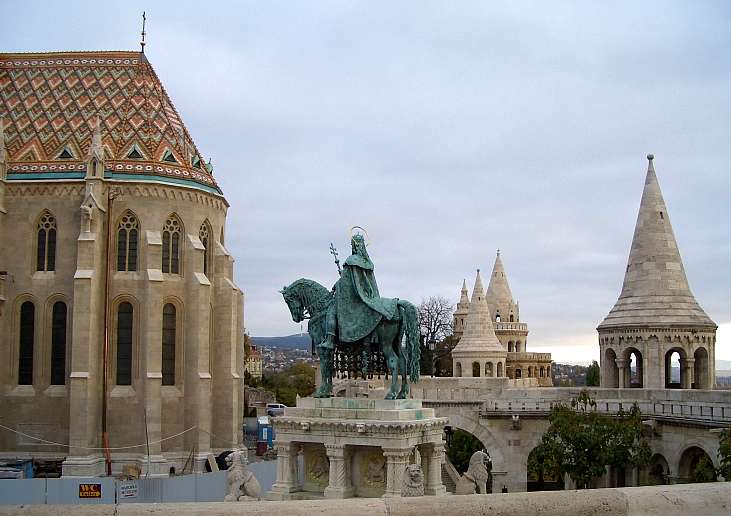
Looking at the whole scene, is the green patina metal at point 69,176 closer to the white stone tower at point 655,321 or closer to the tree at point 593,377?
the white stone tower at point 655,321

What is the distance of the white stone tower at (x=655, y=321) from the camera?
30375mm

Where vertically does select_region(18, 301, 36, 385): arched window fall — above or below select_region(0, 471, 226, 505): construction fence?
above

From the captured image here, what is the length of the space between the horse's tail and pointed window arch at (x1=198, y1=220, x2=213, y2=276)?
67.9 feet

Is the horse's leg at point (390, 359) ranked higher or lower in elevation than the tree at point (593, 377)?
higher

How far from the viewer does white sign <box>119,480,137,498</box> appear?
70.5ft

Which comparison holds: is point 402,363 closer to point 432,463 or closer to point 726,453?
point 432,463

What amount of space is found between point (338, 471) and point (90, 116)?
24.9 m

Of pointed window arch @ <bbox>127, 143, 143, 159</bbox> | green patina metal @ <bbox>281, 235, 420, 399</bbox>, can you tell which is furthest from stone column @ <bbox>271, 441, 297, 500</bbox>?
pointed window arch @ <bbox>127, 143, 143, 159</bbox>

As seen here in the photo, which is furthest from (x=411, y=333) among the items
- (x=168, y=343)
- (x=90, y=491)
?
(x=168, y=343)

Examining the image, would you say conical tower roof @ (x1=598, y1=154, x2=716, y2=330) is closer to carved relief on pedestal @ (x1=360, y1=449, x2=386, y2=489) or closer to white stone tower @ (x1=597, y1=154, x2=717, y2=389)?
white stone tower @ (x1=597, y1=154, x2=717, y2=389)

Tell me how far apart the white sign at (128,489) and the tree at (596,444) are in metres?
11.6

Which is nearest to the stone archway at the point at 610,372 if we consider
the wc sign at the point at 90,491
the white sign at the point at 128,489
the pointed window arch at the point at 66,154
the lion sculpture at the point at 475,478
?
the white sign at the point at 128,489

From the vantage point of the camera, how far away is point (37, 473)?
96.1ft

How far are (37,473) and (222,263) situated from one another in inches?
398
